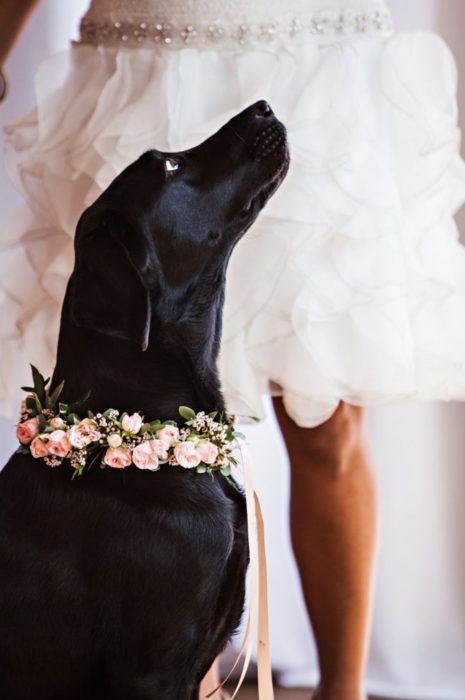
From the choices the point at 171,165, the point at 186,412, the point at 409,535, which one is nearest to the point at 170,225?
the point at 171,165

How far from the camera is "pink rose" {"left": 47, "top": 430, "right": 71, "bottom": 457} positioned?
3.63ft

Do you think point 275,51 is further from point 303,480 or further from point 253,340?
point 303,480

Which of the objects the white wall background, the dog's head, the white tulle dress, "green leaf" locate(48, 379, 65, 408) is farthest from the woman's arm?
"green leaf" locate(48, 379, 65, 408)

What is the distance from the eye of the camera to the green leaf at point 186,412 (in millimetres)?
1134

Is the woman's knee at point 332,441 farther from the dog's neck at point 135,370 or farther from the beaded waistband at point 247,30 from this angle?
the beaded waistband at point 247,30

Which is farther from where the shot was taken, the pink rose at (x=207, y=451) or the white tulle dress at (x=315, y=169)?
the white tulle dress at (x=315, y=169)

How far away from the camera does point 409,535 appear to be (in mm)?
2107

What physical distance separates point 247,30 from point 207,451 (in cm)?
63

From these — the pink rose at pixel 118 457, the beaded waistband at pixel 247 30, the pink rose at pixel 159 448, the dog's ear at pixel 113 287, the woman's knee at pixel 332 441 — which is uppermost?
the beaded waistband at pixel 247 30

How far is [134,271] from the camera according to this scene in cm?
109

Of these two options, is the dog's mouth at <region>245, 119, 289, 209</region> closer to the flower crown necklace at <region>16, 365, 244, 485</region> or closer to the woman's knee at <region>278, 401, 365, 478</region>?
the flower crown necklace at <region>16, 365, 244, 485</region>

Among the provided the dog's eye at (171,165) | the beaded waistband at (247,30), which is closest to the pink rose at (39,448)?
the dog's eye at (171,165)

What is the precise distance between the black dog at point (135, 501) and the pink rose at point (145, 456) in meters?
0.02

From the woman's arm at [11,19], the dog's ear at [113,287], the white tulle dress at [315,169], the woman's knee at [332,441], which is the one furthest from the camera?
the woman's arm at [11,19]
